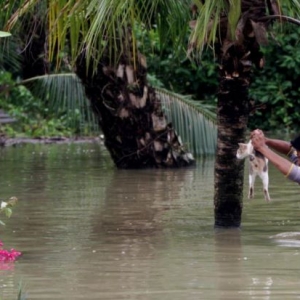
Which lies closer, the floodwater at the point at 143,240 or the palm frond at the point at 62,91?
the floodwater at the point at 143,240

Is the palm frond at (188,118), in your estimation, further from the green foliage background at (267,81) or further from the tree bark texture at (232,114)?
the tree bark texture at (232,114)

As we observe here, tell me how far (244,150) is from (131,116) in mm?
7095

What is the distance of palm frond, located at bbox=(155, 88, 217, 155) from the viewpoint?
17.4 m

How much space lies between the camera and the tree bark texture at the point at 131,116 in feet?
52.6

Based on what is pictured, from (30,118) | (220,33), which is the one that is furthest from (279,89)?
(220,33)

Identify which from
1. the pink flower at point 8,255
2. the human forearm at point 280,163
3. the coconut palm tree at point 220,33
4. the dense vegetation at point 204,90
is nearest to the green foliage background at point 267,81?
the dense vegetation at point 204,90

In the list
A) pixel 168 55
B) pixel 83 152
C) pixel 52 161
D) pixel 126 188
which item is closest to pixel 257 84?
pixel 168 55

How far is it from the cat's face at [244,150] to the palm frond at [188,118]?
26.5 feet

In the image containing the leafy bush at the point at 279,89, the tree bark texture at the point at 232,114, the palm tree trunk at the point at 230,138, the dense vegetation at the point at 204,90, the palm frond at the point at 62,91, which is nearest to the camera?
the tree bark texture at the point at 232,114

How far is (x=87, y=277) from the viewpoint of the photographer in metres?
7.69

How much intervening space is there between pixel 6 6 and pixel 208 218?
112 inches

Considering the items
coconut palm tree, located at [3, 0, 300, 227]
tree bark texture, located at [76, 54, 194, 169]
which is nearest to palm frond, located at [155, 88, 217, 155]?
tree bark texture, located at [76, 54, 194, 169]

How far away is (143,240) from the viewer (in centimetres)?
947

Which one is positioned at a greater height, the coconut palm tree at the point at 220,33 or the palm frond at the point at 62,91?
the coconut palm tree at the point at 220,33
